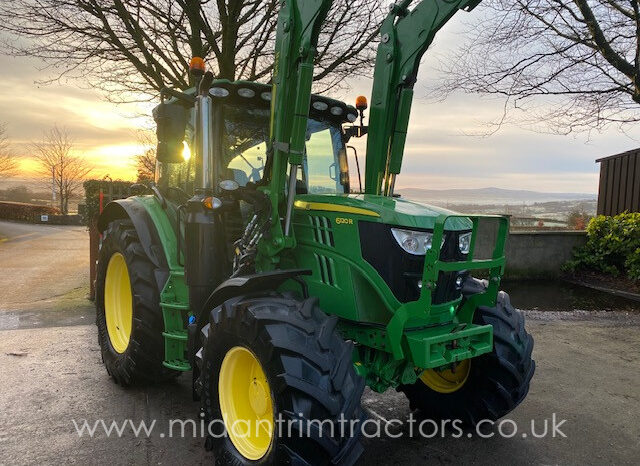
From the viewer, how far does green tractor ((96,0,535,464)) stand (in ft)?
8.34

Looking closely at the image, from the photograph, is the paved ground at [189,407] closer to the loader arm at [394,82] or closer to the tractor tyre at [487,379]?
the tractor tyre at [487,379]

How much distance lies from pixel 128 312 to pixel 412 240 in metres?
3.07

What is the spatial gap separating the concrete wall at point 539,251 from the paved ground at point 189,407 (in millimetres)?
4333

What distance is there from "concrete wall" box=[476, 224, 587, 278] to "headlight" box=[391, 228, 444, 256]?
8.32 metres

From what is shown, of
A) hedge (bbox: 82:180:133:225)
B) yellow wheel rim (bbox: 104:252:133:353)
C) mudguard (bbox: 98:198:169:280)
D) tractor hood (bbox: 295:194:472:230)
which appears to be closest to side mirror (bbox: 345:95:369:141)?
tractor hood (bbox: 295:194:472:230)

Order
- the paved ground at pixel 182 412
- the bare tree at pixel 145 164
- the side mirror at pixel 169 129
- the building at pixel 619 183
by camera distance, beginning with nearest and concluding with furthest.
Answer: the paved ground at pixel 182 412
the side mirror at pixel 169 129
the building at pixel 619 183
the bare tree at pixel 145 164

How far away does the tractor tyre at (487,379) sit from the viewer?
10.6 feet

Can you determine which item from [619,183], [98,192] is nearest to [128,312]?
[98,192]

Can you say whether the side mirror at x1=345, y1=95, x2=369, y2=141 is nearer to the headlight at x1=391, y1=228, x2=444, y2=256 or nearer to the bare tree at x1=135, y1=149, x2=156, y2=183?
the headlight at x1=391, y1=228, x2=444, y2=256

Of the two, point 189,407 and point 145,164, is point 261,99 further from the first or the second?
point 145,164

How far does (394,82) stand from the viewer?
3.76 meters

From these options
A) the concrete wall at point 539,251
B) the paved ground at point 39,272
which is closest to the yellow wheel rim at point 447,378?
the paved ground at point 39,272

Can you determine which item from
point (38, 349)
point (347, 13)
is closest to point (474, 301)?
point (38, 349)

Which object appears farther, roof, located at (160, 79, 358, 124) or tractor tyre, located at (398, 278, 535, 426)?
roof, located at (160, 79, 358, 124)
